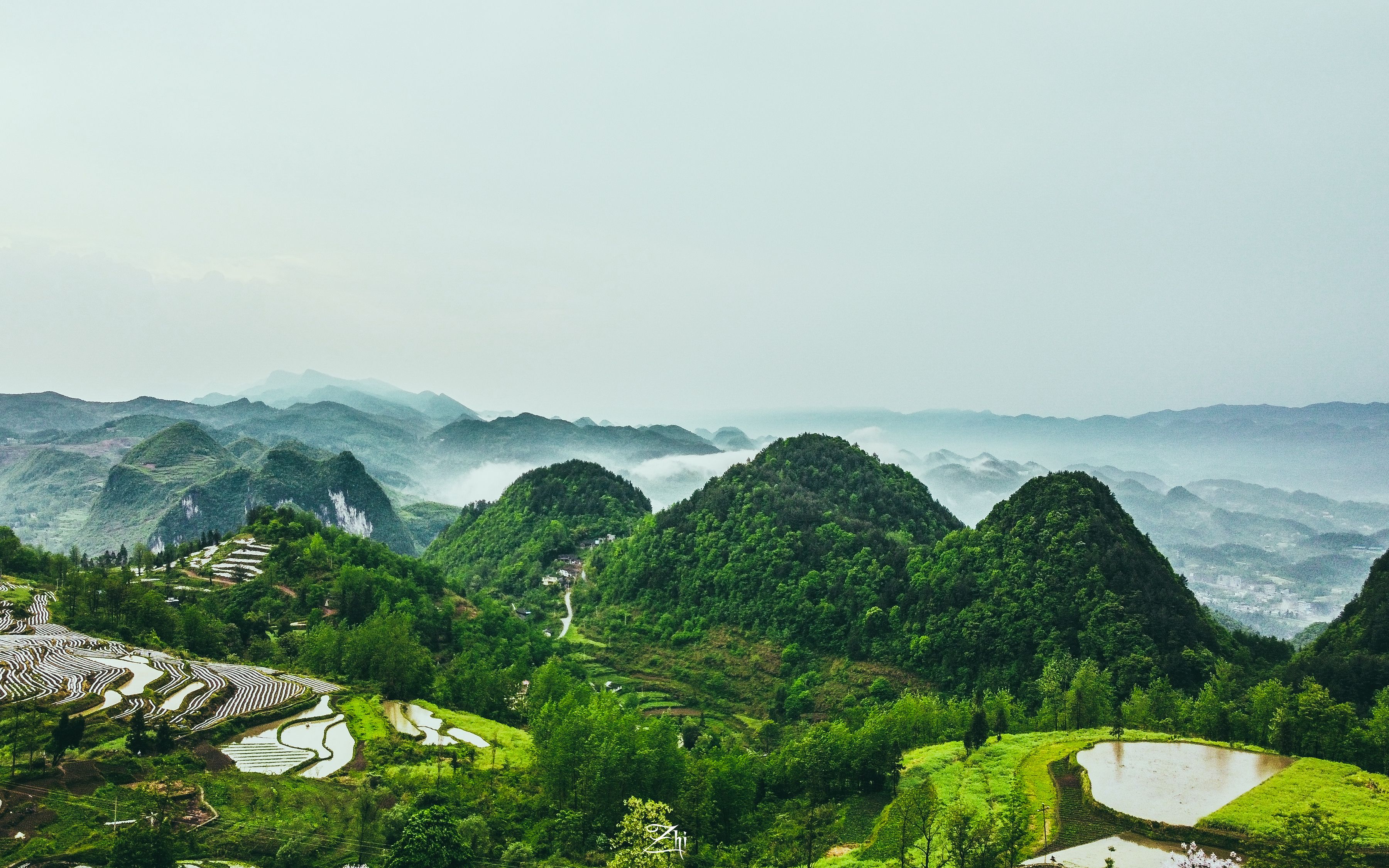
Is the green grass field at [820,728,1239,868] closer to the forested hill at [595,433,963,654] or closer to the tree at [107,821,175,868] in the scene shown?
the tree at [107,821,175,868]

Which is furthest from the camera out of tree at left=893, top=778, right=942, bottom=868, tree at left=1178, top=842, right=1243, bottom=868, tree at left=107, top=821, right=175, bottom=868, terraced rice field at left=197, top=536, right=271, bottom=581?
terraced rice field at left=197, top=536, right=271, bottom=581

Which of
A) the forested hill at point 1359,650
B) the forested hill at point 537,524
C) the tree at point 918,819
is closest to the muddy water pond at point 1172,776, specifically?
the tree at point 918,819

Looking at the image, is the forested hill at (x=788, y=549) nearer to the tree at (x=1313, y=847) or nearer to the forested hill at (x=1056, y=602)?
the forested hill at (x=1056, y=602)

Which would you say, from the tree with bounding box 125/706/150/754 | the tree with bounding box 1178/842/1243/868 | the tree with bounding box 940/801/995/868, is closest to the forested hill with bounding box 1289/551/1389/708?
the tree with bounding box 1178/842/1243/868

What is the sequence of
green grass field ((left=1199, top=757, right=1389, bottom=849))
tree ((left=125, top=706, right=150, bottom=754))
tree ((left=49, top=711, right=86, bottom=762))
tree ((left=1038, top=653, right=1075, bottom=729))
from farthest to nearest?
1. tree ((left=1038, top=653, right=1075, bottom=729))
2. tree ((left=125, top=706, right=150, bottom=754))
3. tree ((left=49, top=711, right=86, bottom=762))
4. green grass field ((left=1199, top=757, right=1389, bottom=849))

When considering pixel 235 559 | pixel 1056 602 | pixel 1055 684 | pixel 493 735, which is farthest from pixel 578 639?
pixel 1055 684

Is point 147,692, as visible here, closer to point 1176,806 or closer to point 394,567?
point 394,567
